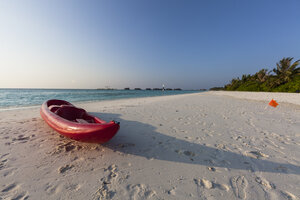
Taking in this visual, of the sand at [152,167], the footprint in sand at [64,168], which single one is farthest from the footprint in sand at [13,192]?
the footprint in sand at [64,168]

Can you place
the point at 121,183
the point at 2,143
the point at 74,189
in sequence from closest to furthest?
the point at 74,189 → the point at 121,183 → the point at 2,143

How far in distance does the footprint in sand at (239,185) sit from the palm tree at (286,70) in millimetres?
36934

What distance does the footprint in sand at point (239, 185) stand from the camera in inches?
74.3

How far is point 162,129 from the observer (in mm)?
4688

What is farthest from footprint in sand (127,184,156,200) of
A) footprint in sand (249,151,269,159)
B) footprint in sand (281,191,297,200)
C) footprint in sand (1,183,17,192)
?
footprint in sand (249,151,269,159)

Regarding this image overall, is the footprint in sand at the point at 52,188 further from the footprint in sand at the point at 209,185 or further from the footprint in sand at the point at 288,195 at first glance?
the footprint in sand at the point at 288,195

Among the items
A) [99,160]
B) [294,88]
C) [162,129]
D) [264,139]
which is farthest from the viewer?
[294,88]

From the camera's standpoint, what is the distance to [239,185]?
80.8 inches

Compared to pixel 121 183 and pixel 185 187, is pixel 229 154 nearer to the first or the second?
pixel 185 187

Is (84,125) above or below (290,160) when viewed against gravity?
above

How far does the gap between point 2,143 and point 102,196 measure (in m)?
4.00

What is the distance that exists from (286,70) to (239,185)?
39.7m

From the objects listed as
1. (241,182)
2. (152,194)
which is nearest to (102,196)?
(152,194)

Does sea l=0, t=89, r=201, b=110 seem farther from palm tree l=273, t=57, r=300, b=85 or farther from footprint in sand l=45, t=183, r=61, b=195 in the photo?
palm tree l=273, t=57, r=300, b=85
